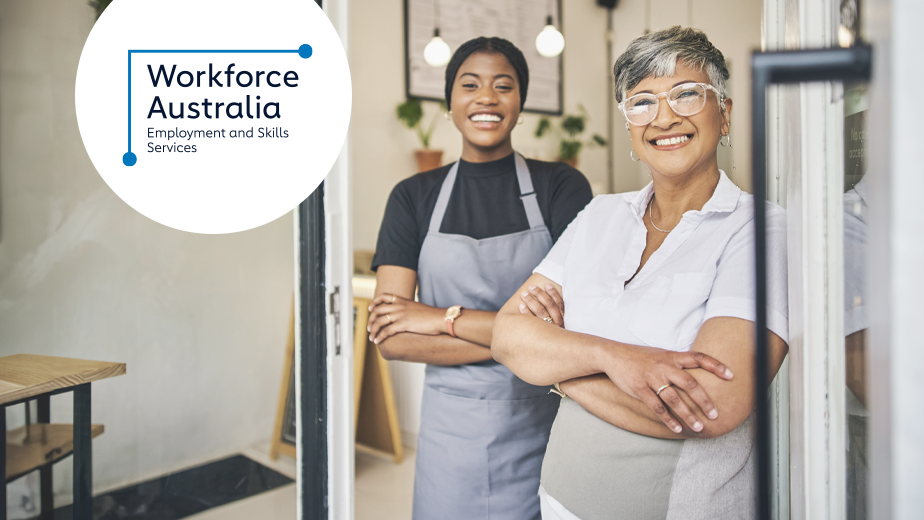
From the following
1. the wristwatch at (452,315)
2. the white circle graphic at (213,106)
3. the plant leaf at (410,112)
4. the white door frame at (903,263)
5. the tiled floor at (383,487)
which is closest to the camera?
the white door frame at (903,263)

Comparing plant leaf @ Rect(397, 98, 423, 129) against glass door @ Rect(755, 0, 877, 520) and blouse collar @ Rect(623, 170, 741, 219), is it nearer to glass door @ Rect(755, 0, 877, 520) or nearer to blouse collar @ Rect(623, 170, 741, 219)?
blouse collar @ Rect(623, 170, 741, 219)

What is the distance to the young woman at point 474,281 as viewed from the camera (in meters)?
1.50

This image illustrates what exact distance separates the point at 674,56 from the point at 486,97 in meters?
0.62

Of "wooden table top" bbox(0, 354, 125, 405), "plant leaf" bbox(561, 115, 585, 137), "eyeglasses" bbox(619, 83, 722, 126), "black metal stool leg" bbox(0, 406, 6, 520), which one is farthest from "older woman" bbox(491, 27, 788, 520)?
"plant leaf" bbox(561, 115, 585, 137)

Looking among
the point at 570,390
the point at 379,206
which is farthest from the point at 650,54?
the point at 379,206

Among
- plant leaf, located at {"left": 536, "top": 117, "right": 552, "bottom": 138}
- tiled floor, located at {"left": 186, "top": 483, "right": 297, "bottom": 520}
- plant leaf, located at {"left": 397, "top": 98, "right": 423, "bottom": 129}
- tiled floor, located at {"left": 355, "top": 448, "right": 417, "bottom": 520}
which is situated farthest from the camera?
plant leaf, located at {"left": 536, "top": 117, "right": 552, "bottom": 138}

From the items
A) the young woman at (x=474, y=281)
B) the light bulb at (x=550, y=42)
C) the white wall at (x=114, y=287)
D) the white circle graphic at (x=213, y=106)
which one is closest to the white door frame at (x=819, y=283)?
the young woman at (x=474, y=281)

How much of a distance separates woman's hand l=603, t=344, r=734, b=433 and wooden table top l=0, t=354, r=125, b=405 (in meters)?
1.12

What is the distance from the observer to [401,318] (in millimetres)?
1500

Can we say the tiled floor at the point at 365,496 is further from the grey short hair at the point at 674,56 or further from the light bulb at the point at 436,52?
the light bulb at the point at 436,52

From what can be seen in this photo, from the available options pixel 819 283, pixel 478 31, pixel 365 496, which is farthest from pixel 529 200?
pixel 478 31

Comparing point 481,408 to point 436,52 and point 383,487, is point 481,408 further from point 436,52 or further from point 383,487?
point 436,52

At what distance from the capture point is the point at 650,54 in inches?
42.1

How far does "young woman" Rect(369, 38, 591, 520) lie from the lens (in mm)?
1503
